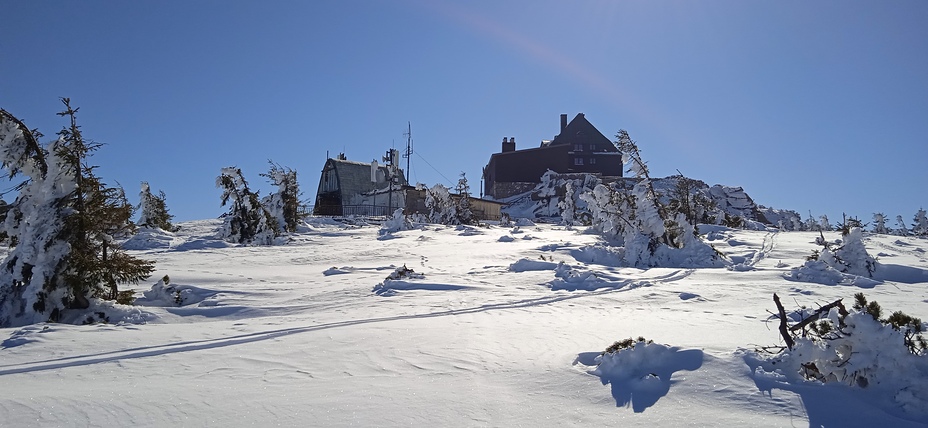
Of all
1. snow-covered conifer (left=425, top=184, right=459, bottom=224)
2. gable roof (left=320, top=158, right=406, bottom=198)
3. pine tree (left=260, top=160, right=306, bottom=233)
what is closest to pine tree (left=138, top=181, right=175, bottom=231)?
pine tree (left=260, top=160, right=306, bottom=233)

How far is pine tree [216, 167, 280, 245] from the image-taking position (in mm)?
16844

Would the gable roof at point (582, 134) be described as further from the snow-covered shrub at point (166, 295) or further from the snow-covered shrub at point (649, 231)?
the snow-covered shrub at point (166, 295)

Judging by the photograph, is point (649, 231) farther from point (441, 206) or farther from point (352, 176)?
point (352, 176)

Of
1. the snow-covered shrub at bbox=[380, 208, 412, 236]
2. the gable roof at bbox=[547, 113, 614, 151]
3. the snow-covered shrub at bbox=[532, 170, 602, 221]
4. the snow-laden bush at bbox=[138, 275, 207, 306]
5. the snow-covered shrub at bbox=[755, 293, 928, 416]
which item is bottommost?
the snow-laden bush at bbox=[138, 275, 207, 306]

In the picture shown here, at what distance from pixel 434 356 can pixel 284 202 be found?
17653mm

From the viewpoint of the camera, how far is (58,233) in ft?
19.9

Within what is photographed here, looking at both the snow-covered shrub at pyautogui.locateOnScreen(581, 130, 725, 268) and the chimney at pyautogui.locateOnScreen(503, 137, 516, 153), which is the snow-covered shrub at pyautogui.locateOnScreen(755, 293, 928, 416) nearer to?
the snow-covered shrub at pyautogui.locateOnScreen(581, 130, 725, 268)

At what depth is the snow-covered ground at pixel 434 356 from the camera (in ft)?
8.36

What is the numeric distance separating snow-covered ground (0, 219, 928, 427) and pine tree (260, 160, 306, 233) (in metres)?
11.6

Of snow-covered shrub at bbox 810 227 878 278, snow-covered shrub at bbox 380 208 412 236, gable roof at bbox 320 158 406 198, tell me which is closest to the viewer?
snow-covered shrub at bbox 810 227 878 278

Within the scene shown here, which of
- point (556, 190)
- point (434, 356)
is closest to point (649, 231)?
point (434, 356)

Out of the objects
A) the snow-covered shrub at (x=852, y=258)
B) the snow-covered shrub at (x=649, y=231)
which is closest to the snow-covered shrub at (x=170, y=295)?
the snow-covered shrub at (x=649, y=231)

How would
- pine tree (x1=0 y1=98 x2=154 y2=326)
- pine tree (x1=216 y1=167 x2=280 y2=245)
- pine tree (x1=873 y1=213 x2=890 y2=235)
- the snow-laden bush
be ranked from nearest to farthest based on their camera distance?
pine tree (x1=0 y1=98 x2=154 y2=326)
the snow-laden bush
pine tree (x1=216 y1=167 x2=280 y2=245)
pine tree (x1=873 y1=213 x2=890 y2=235)

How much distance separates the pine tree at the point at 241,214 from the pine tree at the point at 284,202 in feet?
5.46
